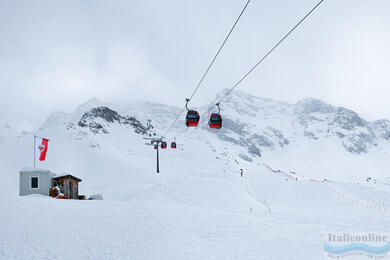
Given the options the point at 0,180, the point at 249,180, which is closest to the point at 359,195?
the point at 249,180

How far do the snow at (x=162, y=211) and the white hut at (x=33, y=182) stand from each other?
2.90 m

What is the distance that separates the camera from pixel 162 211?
15.1 meters

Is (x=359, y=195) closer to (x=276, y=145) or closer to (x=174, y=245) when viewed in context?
(x=174, y=245)

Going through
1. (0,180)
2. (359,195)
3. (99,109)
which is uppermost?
(99,109)

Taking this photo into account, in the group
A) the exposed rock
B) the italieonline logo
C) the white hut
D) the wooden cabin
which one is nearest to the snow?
the italieonline logo

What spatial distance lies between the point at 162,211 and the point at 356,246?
29.6 feet

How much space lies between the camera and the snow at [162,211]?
9.57 metres

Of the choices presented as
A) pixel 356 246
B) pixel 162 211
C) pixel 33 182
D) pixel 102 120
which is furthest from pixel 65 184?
pixel 102 120

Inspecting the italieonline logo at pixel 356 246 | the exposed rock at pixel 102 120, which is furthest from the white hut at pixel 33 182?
the exposed rock at pixel 102 120

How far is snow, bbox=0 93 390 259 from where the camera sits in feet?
31.4

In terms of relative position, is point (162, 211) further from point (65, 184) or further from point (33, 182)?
point (33, 182)

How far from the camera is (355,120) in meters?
189

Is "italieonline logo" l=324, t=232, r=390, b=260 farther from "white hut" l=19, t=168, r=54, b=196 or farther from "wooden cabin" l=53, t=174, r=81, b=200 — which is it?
"white hut" l=19, t=168, r=54, b=196

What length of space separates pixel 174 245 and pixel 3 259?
5126mm
